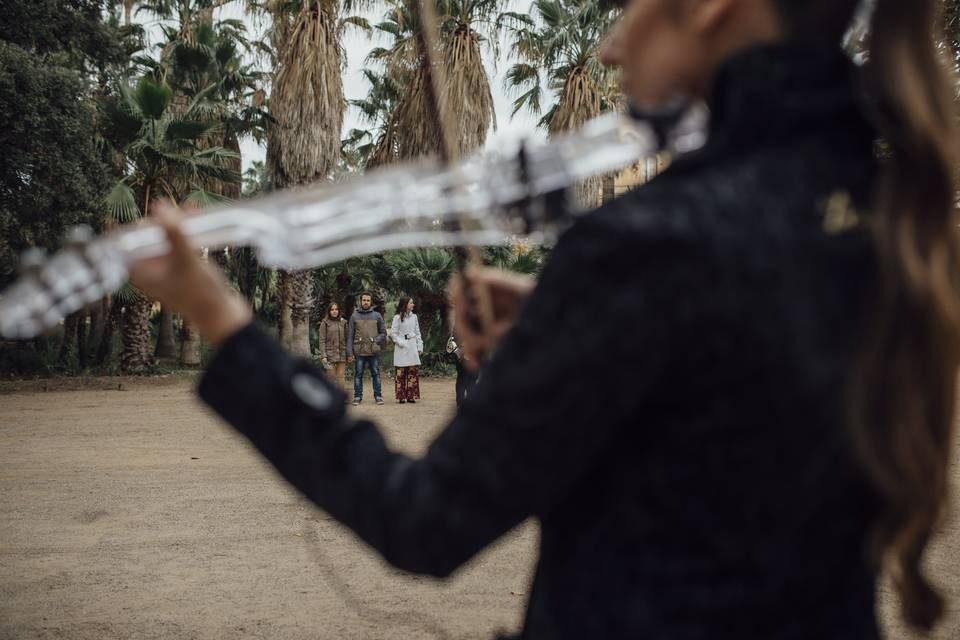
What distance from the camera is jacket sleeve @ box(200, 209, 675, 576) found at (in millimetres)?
750

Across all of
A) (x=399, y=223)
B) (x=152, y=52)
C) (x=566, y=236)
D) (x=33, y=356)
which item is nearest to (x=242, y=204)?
(x=399, y=223)

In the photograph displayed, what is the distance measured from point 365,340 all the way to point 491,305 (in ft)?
43.6

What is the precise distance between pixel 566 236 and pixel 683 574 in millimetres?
325

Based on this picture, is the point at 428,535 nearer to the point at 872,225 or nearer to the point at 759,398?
the point at 759,398

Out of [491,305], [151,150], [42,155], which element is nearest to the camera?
[491,305]

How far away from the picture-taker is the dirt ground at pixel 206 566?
4.34 metres

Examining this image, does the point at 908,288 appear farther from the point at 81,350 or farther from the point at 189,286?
the point at 81,350

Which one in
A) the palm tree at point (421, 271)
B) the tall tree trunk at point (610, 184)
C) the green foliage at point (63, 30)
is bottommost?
the tall tree trunk at point (610, 184)

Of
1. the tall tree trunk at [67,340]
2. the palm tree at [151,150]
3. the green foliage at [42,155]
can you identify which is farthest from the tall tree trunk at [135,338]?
the green foliage at [42,155]

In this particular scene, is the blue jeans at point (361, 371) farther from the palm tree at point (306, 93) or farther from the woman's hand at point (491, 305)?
the woman's hand at point (491, 305)

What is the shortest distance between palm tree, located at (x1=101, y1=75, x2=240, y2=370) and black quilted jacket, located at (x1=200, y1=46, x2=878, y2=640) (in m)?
17.9

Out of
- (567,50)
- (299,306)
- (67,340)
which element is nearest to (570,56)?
(567,50)

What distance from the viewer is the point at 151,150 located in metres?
17.8

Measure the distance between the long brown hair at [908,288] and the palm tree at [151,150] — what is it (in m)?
17.9
